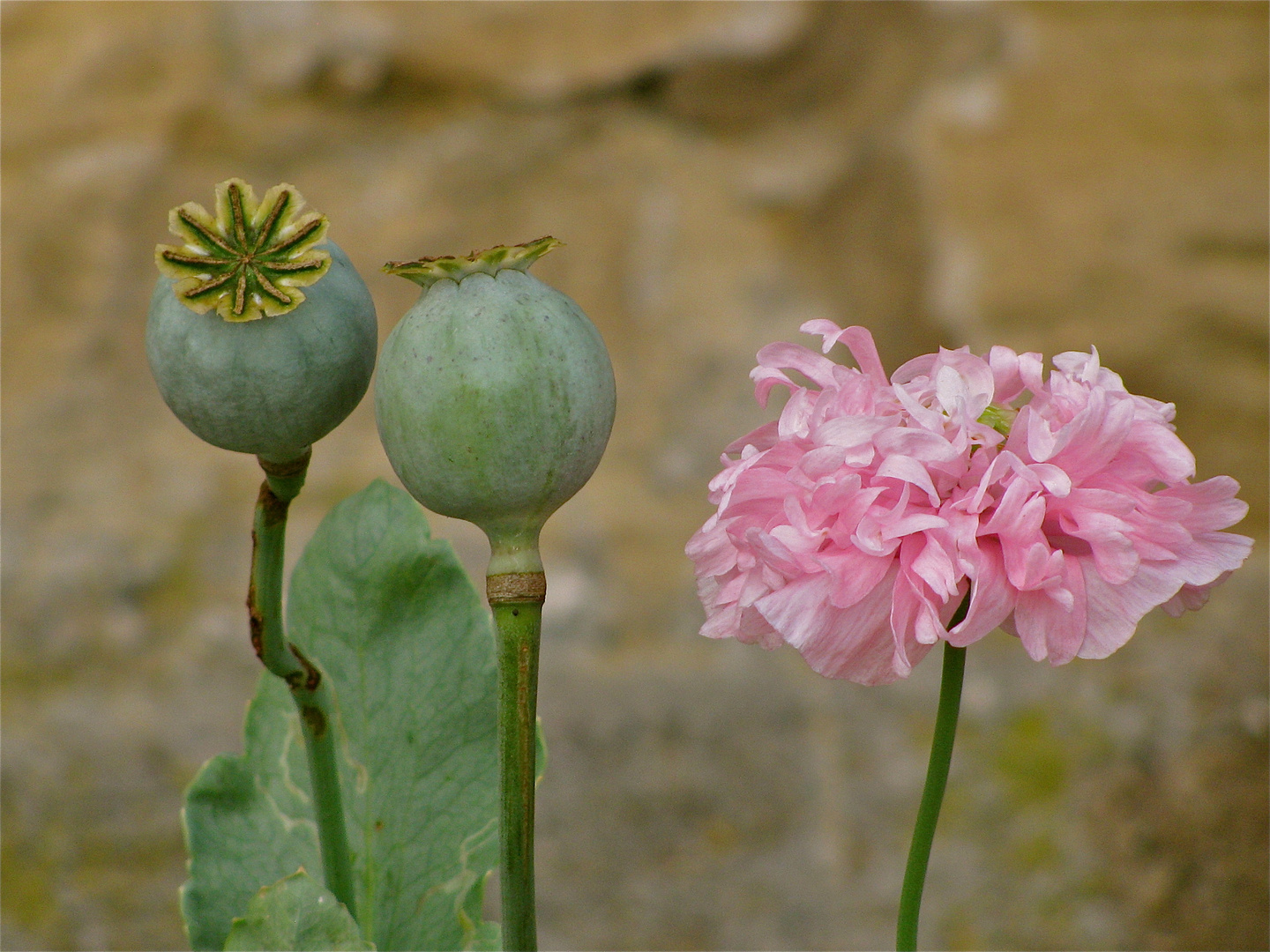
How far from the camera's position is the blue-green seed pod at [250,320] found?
20 centimetres

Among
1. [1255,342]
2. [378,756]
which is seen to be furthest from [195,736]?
[1255,342]

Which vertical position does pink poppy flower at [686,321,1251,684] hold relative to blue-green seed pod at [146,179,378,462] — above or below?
below

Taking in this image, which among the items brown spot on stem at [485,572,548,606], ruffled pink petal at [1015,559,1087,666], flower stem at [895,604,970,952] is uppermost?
brown spot on stem at [485,572,548,606]

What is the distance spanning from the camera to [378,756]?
288mm

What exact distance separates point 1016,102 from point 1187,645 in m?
0.47

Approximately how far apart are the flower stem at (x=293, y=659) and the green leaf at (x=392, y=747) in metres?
0.03

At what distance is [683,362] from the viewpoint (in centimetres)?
108

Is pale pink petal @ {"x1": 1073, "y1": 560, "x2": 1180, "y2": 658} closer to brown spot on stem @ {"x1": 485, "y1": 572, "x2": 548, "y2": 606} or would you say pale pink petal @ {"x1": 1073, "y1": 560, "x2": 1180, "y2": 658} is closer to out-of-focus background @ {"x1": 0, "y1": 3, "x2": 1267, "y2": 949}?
brown spot on stem @ {"x1": 485, "y1": 572, "x2": 548, "y2": 606}

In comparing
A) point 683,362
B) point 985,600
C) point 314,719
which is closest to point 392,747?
point 314,719

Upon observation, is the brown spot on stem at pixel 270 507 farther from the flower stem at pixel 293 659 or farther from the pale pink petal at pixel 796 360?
the pale pink petal at pixel 796 360

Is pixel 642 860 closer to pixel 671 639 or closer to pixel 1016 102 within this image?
pixel 671 639

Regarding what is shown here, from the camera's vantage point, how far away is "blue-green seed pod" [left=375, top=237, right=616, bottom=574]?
19cm

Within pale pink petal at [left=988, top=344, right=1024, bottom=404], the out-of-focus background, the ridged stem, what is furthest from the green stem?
the out-of-focus background

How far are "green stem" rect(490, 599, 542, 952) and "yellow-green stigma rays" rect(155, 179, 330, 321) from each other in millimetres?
65
